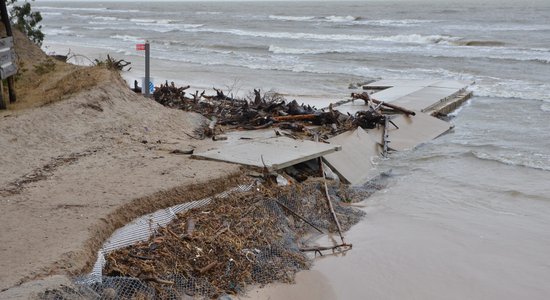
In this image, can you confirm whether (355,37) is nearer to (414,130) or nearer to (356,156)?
(414,130)

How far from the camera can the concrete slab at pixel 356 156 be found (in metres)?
9.70

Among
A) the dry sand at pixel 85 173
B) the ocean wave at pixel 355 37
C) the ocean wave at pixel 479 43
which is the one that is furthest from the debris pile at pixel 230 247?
the ocean wave at pixel 355 37

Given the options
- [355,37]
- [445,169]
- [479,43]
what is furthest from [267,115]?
[355,37]

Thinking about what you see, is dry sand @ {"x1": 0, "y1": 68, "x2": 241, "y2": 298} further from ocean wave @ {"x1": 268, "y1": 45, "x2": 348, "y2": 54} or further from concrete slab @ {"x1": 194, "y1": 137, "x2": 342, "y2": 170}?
ocean wave @ {"x1": 268, "y1": 45, "x2": 348, "y2": 54}

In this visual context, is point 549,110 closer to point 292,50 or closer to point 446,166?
point 446,166

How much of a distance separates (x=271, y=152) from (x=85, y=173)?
2580 millimetres

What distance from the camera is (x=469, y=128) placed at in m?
14.3

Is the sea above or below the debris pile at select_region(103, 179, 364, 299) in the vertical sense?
below

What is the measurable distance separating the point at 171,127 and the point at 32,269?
5268 millimetres

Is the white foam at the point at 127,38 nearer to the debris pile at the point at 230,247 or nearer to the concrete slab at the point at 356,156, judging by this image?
the concrete slab at the point at 356,156

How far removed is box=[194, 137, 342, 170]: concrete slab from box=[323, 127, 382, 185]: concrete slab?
19.0 inches

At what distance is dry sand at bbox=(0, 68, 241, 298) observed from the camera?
18.0 feet

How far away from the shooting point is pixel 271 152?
8727 millimetres

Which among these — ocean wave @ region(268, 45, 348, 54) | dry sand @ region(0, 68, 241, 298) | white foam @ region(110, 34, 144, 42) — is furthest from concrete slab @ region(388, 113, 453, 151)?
white foam @ region(110, 34, 144, 42)
